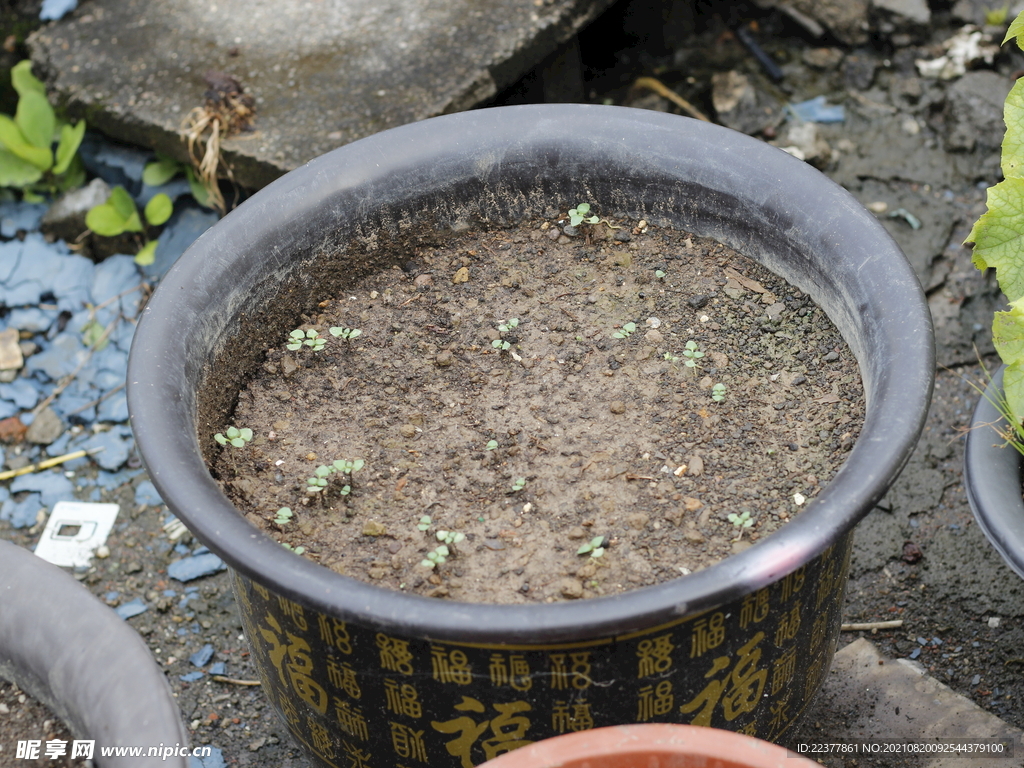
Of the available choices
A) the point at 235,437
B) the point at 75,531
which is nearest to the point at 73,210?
the point at 75,531

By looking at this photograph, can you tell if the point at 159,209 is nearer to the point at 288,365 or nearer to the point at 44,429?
the point at 44,429

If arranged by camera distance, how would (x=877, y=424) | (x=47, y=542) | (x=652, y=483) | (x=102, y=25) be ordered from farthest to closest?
1. (x=102, y=25)
2. (x=47, y=542)
3. (x=652, y=483)
4. (x=877, y=424)

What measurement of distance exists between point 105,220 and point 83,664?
2133mm

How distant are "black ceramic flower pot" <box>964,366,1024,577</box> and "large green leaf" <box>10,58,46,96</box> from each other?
295 cm

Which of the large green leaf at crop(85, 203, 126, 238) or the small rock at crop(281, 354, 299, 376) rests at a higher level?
the small rock at crop(281, 354, 299, 376)

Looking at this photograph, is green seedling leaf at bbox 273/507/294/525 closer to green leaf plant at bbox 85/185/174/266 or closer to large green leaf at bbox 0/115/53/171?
green leaf plant at bbox 85/185/174/266

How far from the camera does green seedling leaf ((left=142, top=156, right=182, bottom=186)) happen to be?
3.07m

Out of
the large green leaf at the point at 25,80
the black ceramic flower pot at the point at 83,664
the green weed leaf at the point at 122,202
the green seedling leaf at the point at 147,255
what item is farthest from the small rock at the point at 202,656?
the large green leaf at the point at 25,80

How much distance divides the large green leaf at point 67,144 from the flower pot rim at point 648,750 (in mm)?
2600

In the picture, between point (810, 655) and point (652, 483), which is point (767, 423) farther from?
point (810, 655)

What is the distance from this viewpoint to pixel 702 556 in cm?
150

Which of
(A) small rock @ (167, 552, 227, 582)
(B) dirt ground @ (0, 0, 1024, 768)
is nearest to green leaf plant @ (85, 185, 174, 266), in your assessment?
(B) dirt ground @ (0, 0, 1024, 768)

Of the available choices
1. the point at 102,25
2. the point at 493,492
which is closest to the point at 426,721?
the point at 493,492

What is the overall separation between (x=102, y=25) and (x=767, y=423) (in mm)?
2632
